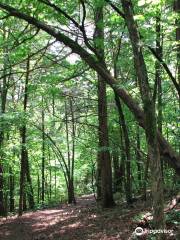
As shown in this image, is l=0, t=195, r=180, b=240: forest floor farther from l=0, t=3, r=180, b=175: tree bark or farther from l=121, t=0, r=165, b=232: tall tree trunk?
l=121, t=0, r=165, b=232: tall tree trunk

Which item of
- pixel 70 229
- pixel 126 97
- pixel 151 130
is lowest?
pixel 70 229

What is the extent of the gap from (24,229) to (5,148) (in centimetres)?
510

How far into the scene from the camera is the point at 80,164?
113 ft

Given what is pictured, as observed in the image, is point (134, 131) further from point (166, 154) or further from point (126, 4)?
point (126, 4)

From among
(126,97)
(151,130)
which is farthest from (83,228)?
(151,130)

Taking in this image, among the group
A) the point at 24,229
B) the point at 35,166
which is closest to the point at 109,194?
the point at 24,229

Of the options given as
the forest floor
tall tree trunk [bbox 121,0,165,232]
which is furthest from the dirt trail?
tall tree trunk [bbox 121,0,165,232]

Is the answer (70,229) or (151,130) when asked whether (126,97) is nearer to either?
(151,130)

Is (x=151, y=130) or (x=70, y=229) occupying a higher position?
(x=151, y=130)

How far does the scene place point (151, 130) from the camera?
6.25 metres

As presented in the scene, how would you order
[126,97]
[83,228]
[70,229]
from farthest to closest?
1. [70,229]
2. [83,228]
3. [126,97]

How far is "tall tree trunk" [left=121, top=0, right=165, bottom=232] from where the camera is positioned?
19.7 feet

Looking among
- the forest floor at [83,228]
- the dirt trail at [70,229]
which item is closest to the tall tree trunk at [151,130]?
the forest floor at [83,228]

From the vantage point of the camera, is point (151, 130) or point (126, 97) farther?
point (126, 97)
